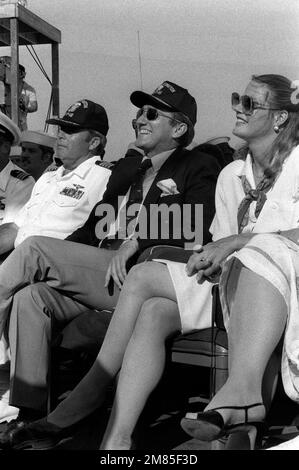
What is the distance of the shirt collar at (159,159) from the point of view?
11.7 ft

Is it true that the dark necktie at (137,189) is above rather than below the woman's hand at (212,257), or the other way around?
above

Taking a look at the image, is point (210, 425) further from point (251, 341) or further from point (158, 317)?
point (158, 317)

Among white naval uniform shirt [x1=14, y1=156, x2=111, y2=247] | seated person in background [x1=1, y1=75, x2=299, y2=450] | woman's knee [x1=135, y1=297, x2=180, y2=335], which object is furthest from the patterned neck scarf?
white naval uniform shirt [x1=14, y1=156, x2=111, y2=247]

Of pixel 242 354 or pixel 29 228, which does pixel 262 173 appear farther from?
pixel 29 228

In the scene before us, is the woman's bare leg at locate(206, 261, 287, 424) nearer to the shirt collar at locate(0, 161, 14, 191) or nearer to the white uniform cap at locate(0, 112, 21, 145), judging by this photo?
the shirt collar at locate(0, 161, 14, 191)

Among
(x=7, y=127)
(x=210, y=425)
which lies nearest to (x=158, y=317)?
(x=210, y=425)

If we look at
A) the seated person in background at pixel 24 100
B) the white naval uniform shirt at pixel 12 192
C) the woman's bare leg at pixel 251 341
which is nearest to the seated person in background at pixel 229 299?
the woman's bare leg at pixel 251 341

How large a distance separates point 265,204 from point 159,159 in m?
0.83

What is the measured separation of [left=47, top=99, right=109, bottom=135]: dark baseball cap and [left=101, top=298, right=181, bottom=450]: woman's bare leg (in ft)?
5.61

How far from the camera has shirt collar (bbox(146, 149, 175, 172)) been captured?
357 centimetres

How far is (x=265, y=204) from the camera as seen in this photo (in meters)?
2.89

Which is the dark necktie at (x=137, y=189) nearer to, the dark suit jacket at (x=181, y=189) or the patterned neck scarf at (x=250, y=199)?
the dark suit jacket at (x=181, y=189)

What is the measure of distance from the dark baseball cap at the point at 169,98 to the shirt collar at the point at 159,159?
0.22 meters
